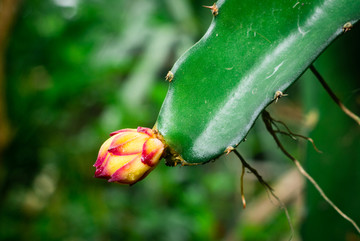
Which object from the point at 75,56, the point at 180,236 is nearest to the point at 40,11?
the point at 75,56

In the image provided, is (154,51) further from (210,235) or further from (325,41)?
(325,41)

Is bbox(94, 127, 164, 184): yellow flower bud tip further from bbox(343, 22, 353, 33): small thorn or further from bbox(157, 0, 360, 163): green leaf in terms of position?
bbox(343, 22, 353, 33): small thorn

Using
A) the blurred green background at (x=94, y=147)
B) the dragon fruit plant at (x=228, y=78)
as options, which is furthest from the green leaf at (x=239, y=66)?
the blurred green background at (x=94, y=147)

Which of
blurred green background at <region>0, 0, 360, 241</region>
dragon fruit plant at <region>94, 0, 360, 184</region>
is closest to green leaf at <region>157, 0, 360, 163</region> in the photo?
dragon fruit plant at <region>94, 0, 360, 184</region>

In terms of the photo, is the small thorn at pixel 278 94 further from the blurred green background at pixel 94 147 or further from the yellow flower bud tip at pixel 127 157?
the blurred green background at pixel 94 147

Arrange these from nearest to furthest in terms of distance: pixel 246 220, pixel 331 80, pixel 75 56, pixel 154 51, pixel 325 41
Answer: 1. pixel 325 41
2. pixel 331 80
3. pixel 246 220
4. pixel 75 56
5. pixel 154 51

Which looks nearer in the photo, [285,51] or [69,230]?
[285,51]
